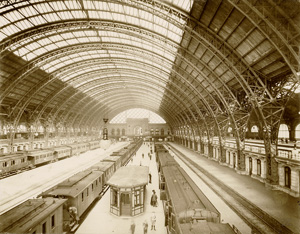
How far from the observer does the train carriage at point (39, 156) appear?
1211 inches

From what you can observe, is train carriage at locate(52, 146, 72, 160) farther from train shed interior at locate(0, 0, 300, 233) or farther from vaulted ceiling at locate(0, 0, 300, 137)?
vaulted ceiling at locate(0, 0, 300, 137)

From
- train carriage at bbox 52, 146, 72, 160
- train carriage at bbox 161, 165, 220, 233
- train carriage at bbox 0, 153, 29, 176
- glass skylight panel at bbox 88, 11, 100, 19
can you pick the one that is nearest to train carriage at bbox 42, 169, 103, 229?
train carriage at bbox 161, 165, 220, 233

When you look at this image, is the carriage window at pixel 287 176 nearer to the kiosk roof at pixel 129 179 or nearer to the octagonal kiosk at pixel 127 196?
the kiosk roof at pixel 129 179

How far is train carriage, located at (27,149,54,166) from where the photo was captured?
30.8m

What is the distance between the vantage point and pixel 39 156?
32.4 metres

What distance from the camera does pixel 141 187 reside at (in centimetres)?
1436

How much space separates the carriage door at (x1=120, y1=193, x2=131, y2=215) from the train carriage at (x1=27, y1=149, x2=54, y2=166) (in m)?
23.3

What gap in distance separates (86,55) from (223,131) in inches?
1027

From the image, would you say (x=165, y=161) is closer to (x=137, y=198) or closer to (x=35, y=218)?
(x=137, y=198)

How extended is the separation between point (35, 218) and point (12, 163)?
22.5 m

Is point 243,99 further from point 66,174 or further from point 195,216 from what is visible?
point 66,174

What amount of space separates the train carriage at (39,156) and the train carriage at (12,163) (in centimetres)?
94

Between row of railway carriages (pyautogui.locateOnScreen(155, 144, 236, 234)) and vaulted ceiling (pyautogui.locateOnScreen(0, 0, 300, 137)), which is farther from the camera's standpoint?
vaulted ceiling (pyautogui.locateOnScreen(0, 0, 300, 137))

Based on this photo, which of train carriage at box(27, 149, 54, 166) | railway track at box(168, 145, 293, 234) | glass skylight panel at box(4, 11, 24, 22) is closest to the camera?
railway track at box(168, 145, 293, 234)
